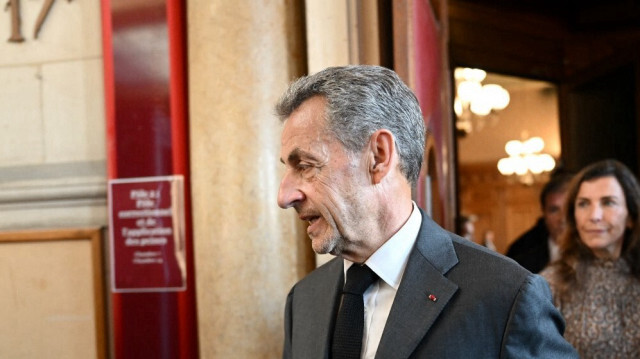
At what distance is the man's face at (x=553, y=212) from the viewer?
3.90 meters

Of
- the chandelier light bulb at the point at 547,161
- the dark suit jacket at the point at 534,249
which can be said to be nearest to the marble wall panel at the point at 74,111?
the dark suit jacket at the point at 534,249

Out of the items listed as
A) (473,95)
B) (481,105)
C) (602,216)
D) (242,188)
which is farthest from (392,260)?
(481,105)

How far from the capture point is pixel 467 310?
140cm

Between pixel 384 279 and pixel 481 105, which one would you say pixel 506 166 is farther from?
pixel 384 279

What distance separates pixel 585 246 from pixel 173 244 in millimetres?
1601

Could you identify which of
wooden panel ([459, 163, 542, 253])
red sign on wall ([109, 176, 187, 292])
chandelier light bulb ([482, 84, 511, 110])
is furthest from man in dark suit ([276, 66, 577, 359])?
wooden panel ([459, 163, 542, 253])

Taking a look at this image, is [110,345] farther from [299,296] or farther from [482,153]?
[482,153]

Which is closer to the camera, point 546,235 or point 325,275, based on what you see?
point 325,275

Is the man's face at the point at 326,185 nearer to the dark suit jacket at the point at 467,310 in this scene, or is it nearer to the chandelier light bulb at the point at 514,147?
the dark suit jacket at the point at 467,310

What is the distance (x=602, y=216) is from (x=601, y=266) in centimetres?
20

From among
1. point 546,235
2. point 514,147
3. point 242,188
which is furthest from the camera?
point 514,147

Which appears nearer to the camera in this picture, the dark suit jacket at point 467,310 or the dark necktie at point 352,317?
the dark suit jacket at point 467,310

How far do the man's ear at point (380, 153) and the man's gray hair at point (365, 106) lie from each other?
0.01m

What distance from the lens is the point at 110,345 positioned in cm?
270
